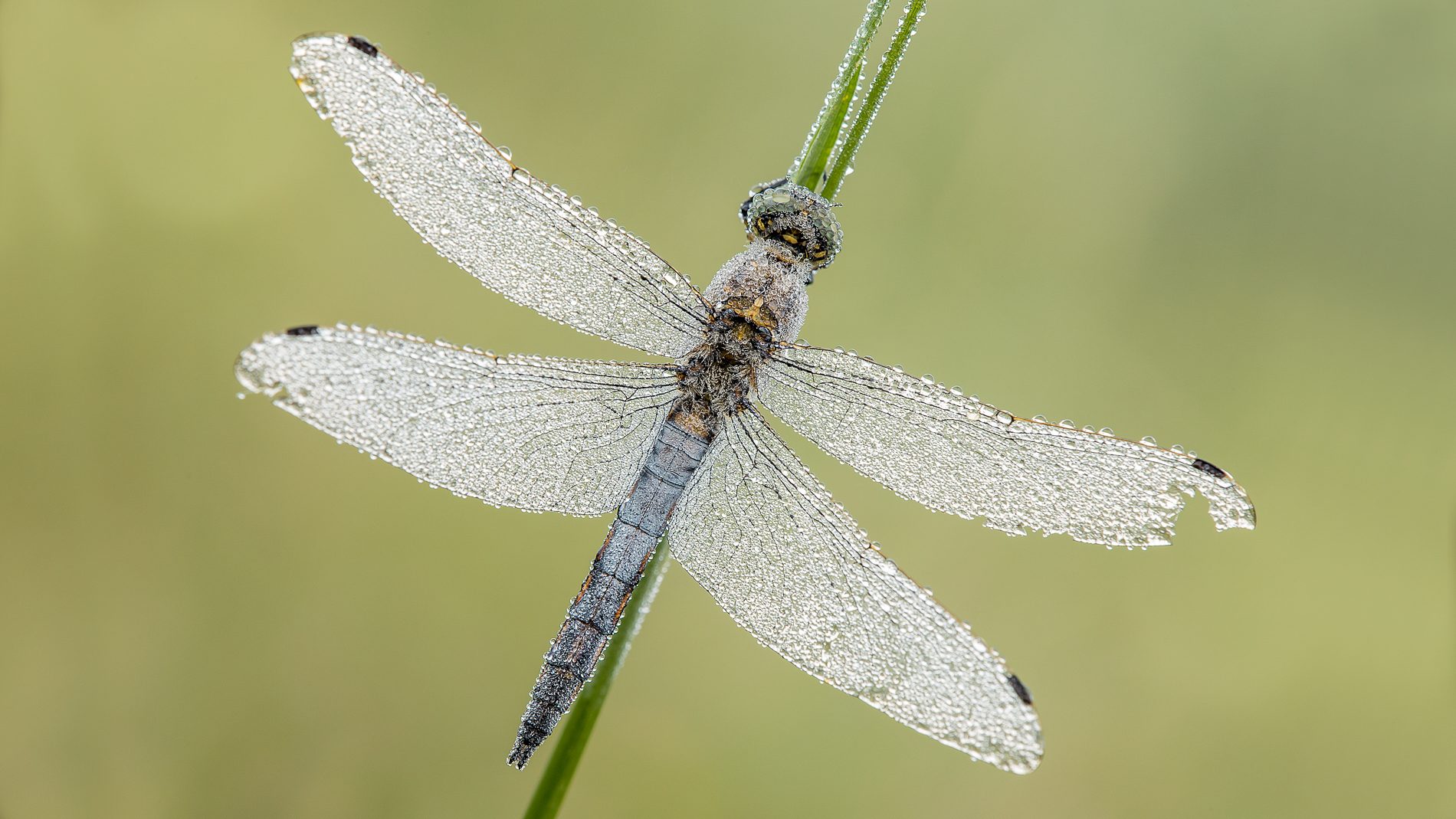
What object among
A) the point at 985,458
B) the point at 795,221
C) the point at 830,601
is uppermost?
the point at 795,221

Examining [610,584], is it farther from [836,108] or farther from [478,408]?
[836,108]

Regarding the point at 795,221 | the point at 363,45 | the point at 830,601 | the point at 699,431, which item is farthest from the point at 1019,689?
the point at 363,45

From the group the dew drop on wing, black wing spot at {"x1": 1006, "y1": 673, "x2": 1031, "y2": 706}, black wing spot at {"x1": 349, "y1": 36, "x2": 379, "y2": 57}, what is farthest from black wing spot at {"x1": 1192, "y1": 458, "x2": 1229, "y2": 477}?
black wing spot at {"x1": 349, "y1": 36, "x2": 379, "y2": 57}

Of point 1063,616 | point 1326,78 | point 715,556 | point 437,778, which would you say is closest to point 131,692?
point 437,778

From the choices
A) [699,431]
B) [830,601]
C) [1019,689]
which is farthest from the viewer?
[699,431]

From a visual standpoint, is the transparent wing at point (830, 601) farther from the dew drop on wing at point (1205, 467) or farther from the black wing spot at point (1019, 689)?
the dew drop on wing at point (1205, 467)

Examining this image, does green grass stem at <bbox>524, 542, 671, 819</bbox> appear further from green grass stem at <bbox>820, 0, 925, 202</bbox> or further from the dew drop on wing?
the dew drop on wing

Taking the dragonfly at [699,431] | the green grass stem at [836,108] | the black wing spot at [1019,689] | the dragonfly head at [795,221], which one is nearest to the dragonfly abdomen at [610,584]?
the dragonfly at [699,431]
